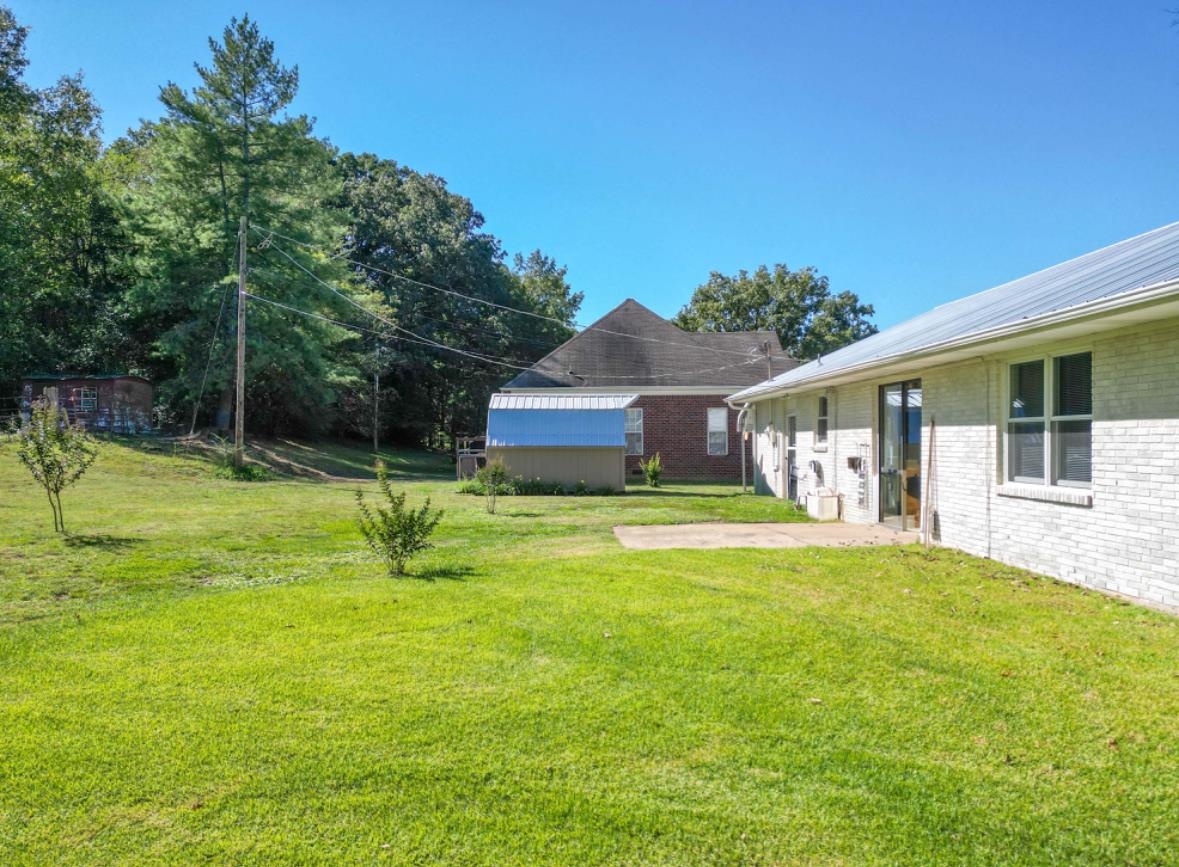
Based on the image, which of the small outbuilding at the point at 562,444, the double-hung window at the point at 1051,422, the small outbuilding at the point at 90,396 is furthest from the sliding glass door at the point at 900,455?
the small outbuilding at the point at 90,396

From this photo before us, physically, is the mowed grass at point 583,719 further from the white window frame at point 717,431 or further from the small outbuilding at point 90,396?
the small outbuilding at point 90,396

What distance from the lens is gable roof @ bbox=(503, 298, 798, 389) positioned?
25047 mm

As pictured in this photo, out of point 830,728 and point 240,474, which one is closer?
point 830,728

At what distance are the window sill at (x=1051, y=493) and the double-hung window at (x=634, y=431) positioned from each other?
54.7ft

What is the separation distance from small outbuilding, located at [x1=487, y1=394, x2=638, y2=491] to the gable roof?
5985mm

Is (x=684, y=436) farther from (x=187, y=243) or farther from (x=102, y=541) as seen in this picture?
(x=187, y=243)

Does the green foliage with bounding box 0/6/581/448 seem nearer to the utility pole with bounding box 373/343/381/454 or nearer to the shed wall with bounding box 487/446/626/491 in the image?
the utility pole with bounding box 373/343/381/454

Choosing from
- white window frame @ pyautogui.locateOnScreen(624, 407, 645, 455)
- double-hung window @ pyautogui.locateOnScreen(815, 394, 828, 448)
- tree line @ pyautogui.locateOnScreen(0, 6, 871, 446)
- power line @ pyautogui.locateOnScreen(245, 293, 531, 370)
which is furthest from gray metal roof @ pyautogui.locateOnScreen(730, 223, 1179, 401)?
tree line @ pyautogui.locateOnScreen(0, 6, 871, 446)

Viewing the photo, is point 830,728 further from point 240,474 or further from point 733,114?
point 240,474

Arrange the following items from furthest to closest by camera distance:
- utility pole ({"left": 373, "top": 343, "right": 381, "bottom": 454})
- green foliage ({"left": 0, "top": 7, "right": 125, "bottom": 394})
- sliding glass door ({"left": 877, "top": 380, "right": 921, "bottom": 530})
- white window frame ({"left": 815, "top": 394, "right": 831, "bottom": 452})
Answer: utility pole ({"left": 373, "top": 343, "right": 381, "bottom": 454}), green foliage ({"left": 0, "top": 7, "right": 125, "bottom": 394}), white window frame ({"left": 815, "top": 394, "right": 831, "bottom": 452}), sliding glass door ({"left": 877, "top": 380, "right": 921, "bottom": 530})

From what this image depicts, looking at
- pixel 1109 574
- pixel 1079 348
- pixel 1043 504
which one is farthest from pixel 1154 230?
pixel 1109 574

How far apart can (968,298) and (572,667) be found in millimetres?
11016

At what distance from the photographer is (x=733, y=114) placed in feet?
45.0

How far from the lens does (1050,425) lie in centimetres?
703
